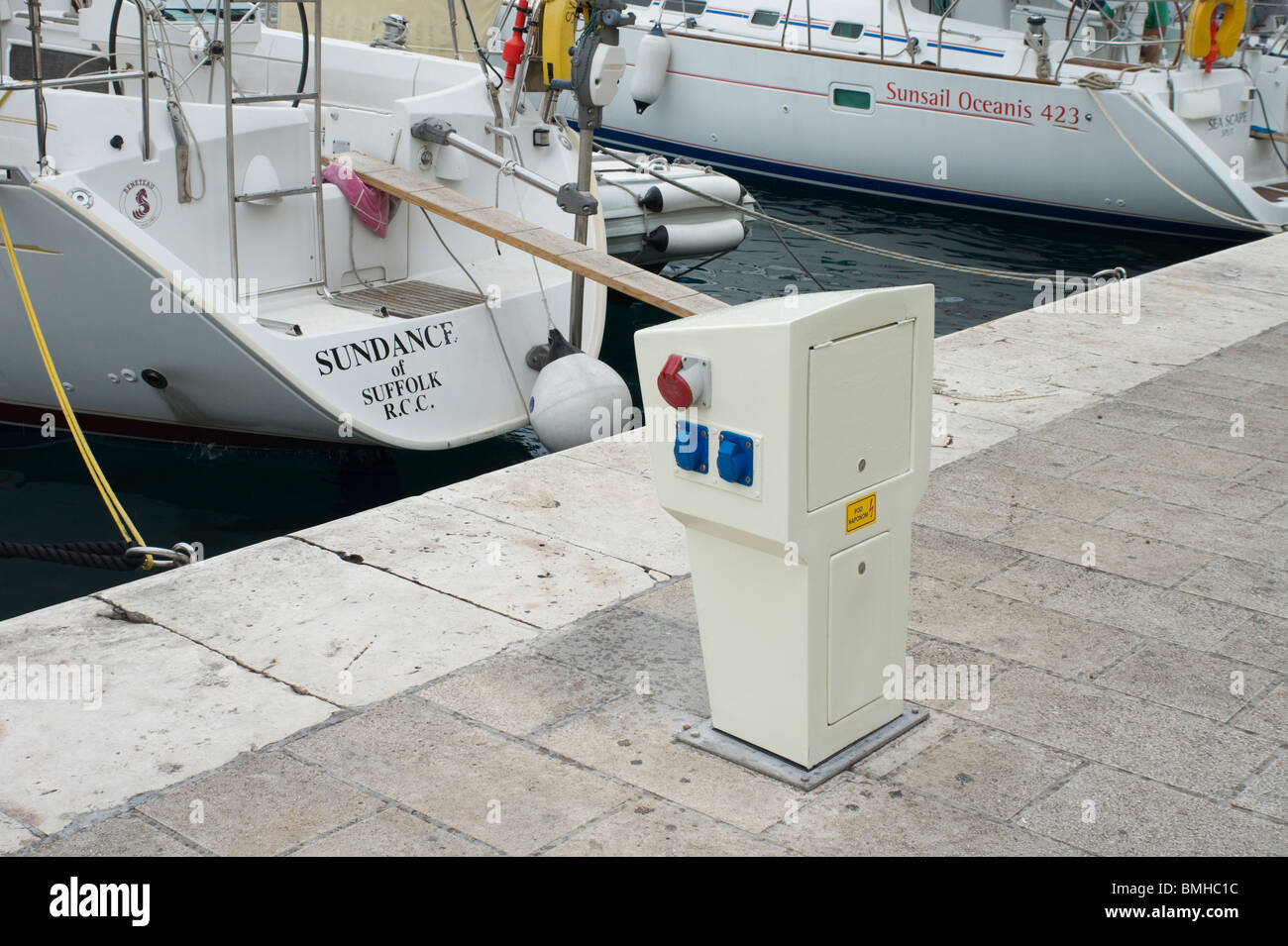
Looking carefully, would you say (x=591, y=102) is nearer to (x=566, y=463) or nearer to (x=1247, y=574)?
(x=566, y=463)

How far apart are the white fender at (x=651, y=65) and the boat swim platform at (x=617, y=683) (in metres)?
12.8

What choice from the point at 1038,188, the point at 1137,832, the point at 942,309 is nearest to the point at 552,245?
the point at 1137,832

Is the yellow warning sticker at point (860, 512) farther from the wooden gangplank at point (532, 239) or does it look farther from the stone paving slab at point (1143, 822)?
the wooden gangplank at point (532, 239)

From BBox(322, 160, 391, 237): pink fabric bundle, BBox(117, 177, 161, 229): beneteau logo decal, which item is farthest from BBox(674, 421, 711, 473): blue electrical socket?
BBox(322, 160, 391, 237): pink fabric bundle

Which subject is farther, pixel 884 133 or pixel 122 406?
pixel 884 133

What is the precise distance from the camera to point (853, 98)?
17031 millimetres

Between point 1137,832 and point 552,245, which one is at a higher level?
point 552,245

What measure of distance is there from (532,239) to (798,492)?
495 centimetres

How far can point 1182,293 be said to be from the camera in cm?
945

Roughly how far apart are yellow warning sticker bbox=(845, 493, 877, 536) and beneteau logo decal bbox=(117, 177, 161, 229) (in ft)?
18.3

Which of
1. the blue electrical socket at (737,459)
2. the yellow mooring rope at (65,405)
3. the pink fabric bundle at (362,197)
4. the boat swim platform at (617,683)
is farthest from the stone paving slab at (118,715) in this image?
the pink fabric bundle at (362,197)

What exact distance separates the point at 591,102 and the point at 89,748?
5.88 m

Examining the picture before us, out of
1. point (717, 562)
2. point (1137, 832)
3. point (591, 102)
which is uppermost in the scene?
point (591, 102)

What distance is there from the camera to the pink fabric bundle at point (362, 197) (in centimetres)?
884
